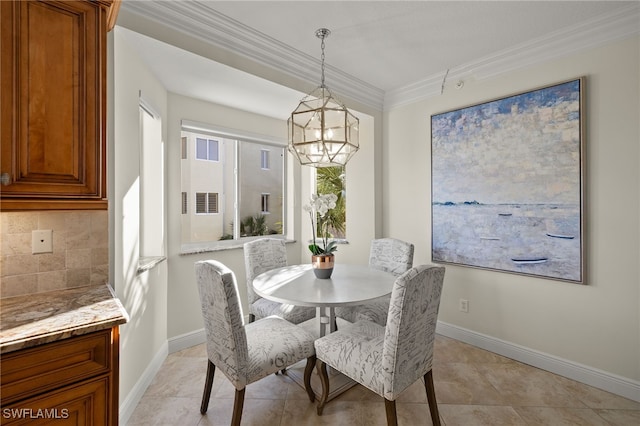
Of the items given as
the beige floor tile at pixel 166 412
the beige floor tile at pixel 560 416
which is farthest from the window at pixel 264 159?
the beige floor tile at pixel 560 416

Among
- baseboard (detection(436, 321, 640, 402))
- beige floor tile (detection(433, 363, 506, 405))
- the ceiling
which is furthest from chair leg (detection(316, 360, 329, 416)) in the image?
the ceiling

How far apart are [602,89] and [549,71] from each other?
15.5 inches

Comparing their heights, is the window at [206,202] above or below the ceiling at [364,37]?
below

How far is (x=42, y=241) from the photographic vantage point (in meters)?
1.45

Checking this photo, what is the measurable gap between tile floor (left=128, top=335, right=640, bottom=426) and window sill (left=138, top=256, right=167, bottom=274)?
87 centimetres

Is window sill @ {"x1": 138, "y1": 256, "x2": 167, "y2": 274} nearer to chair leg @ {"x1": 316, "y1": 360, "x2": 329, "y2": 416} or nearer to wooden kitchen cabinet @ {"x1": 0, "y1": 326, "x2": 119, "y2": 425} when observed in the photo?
wooden kitchen cabinet @ {"x1": 0, "y1": 326, "x2": 119, "y2": 425}

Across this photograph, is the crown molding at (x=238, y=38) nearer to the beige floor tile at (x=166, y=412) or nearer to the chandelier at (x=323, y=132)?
the chandelier at (x=323, y=132)

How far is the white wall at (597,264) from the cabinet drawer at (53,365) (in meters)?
2.85

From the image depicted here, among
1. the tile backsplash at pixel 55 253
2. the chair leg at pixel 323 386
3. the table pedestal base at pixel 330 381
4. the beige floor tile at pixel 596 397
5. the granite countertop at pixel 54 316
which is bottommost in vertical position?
the beige floor tile at pixel 596 397

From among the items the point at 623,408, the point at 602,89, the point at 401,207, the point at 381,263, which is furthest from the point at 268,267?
the point at 602,89

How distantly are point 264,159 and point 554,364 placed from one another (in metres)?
3.41

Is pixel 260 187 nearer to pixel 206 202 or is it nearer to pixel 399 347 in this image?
pixel 206 202

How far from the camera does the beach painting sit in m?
2.23

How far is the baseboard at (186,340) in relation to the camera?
267 centimetres
